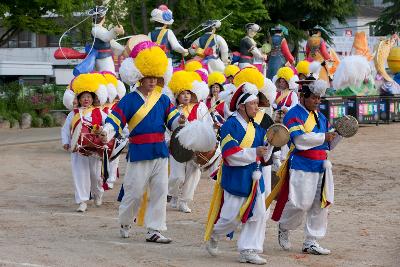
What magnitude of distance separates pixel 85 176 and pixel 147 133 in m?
2.63

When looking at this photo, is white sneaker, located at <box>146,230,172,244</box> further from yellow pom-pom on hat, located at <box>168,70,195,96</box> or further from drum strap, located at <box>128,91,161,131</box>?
yellow pom-pom on hat, located at <box>168,70,195,96</box>

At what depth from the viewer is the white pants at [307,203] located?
8711 mm

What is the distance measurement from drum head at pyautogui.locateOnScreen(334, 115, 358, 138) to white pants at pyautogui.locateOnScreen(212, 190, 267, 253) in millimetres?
989

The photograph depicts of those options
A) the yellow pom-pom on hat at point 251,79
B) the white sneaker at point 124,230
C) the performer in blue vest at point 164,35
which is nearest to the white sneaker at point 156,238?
the white sneaker at point 124,230

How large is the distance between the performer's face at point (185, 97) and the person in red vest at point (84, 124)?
3.15 feet

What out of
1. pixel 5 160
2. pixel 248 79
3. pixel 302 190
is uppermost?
pixel 248 79

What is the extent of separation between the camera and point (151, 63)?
30.5 ft

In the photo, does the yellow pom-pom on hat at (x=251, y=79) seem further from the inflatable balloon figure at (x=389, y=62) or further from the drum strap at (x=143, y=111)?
the inflatable balloon figure at (x=389, y=62)

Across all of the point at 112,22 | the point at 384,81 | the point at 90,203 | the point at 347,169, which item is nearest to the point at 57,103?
the point at 112,22

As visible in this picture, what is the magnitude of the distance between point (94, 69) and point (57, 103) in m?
12.3

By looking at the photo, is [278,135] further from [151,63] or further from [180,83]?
[180,83]

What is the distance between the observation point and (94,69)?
1688 cm

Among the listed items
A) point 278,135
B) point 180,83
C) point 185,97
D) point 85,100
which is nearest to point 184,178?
point 185,97

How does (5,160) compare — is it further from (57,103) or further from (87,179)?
(57,103)
